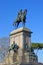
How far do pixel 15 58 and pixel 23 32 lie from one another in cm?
376

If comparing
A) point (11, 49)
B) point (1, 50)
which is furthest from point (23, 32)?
point (1, 50)

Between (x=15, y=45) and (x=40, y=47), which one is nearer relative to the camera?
(x=15, y=45)

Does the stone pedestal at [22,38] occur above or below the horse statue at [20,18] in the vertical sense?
below

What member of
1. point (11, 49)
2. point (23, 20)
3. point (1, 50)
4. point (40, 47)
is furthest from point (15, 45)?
point (1, 50)

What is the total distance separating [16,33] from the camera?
34.0 metres

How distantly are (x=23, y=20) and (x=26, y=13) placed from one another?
111cm

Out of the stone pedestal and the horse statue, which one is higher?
the horse statue

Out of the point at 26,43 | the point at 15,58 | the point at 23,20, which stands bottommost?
the point at 15,58

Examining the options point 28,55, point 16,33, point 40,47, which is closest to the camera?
point 28,55

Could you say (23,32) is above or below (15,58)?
above

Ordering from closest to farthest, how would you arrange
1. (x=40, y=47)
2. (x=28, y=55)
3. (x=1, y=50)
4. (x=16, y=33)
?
(x=28, y=55) → (x=16, y=33) → (x=40, y=47) → (x=1, y=50)

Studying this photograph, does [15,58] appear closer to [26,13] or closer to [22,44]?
[22,44]

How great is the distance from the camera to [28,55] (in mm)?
31594

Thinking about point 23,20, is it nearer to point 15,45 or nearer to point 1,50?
point 15,45
